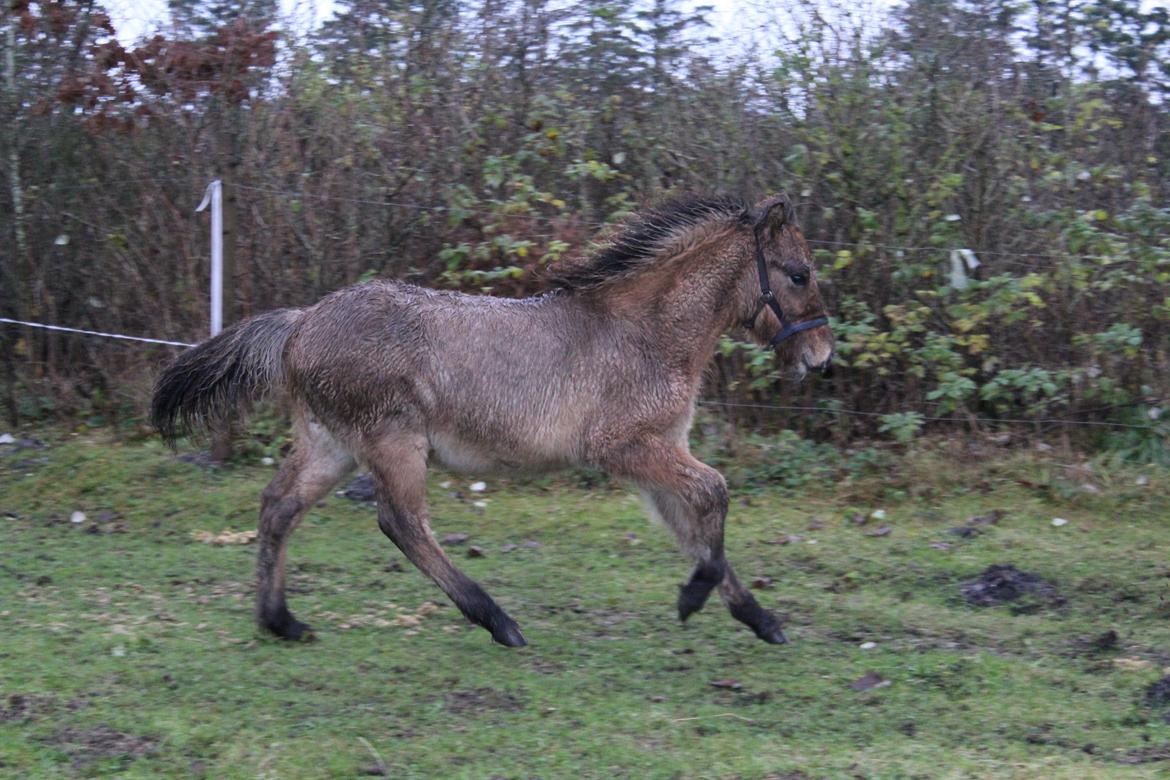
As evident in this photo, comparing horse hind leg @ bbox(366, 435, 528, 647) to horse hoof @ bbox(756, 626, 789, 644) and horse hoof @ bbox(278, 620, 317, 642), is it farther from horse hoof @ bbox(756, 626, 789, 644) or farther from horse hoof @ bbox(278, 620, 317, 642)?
horse hoof @ bbox(756, 626, 789, 644)

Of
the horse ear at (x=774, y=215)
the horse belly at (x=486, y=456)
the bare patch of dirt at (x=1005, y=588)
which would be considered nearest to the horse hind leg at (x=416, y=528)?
the horse belly at (x=486, y=456)

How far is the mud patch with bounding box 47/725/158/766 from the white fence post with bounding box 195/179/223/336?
4.56 m

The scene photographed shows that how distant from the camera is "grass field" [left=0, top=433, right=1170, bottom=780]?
4477 mm

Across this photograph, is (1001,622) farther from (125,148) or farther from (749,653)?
(125,148)

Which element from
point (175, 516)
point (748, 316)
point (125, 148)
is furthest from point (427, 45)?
point (748, 316)

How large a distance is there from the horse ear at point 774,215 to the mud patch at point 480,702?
8.64 ft

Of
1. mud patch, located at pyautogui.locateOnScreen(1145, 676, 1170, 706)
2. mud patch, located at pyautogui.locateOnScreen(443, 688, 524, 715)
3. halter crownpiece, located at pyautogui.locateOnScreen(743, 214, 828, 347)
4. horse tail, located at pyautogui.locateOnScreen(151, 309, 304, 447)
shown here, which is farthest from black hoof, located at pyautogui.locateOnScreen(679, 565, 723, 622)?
horse tail, located at pyautogui.locateOnScreen(151, 309, 304, 447)

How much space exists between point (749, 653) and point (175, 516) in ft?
13.7

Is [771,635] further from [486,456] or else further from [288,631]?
[288,631]

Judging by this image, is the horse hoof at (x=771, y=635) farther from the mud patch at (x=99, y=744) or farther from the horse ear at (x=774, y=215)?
the mud patch at (x=99, y=744)

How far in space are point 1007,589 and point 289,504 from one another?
3757 mm

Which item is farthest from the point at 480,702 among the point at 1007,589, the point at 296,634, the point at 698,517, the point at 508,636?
the point at 1007,589

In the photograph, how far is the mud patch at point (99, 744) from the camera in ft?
14.2

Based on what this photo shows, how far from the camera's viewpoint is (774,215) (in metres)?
6.22
